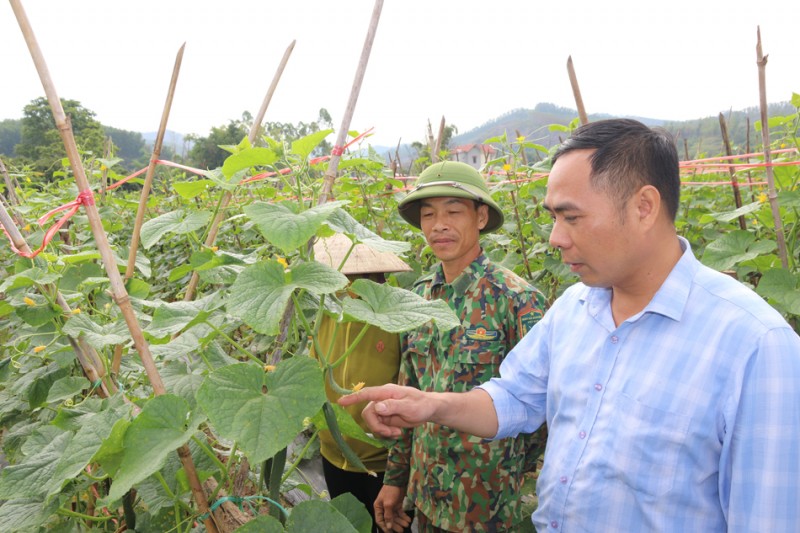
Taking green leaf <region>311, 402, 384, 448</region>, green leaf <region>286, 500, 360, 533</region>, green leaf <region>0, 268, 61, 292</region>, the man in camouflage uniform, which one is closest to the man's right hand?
the man in camouflage uniform

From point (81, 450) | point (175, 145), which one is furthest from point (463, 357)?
point (175, 145)

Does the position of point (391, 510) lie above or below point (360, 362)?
below

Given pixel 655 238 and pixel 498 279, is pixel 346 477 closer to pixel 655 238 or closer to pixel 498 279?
pixel 498 279

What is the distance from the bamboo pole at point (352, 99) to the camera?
46.7 inches

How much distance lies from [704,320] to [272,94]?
1207mm

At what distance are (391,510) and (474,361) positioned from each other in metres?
0.69

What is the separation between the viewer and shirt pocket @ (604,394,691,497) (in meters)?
1.03

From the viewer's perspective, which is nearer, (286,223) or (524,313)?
(286,223)

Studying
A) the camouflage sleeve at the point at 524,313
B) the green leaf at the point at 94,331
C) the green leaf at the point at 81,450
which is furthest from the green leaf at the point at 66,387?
the camouflage sleeve at the point at 524,313

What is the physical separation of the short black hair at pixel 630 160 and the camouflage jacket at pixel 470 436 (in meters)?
0.73

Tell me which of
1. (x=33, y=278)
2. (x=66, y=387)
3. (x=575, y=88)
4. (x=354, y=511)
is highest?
(x=575, y=88)

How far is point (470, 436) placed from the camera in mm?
1774

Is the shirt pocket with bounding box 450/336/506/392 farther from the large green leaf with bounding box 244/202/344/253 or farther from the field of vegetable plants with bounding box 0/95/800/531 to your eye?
the large green leaf with bounding box 244/202/344/253

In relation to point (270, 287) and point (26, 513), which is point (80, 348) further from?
point (270, 287)
